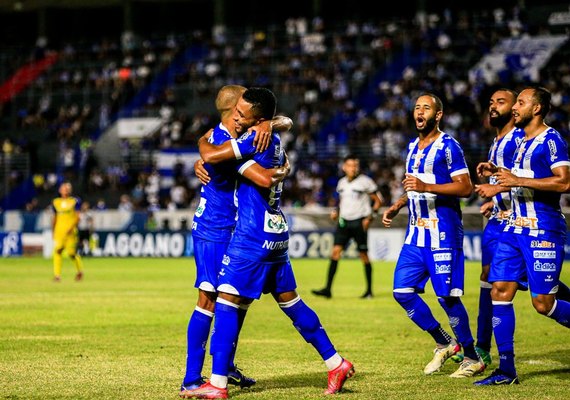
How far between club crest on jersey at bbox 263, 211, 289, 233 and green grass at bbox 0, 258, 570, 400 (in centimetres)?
142

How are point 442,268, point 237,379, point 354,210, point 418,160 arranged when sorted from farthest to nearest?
1. point 354,210
2. point 418,160
3. point 442,268
4. point 237,379

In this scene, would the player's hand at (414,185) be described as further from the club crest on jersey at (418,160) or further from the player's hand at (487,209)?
the player's hand at (487,209)

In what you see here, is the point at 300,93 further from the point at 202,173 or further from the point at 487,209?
the point at 202,173

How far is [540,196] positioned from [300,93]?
125 feet

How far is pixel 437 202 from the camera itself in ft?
35.5

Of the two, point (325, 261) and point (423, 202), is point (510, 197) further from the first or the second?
point (325, 261)

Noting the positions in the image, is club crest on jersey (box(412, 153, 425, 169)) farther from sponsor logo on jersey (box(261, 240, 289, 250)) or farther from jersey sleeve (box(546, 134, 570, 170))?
sponsor logo on jersey (box(261, 240, 289, 250))

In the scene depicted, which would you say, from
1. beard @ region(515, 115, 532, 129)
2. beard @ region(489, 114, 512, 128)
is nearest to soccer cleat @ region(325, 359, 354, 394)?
beard @ region(515, 115, 532, 129)

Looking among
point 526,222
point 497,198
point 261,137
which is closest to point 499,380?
point 526,222

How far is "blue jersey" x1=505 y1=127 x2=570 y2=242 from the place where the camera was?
32.6 feet

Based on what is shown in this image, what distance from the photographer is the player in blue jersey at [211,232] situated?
9281 millimetres

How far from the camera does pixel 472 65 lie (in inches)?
1775

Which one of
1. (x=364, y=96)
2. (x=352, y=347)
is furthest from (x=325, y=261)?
(x=352, y=347)

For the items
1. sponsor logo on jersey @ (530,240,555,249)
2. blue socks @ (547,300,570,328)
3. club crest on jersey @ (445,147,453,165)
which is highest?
club crest on jersey @ (445,147,453,165)
